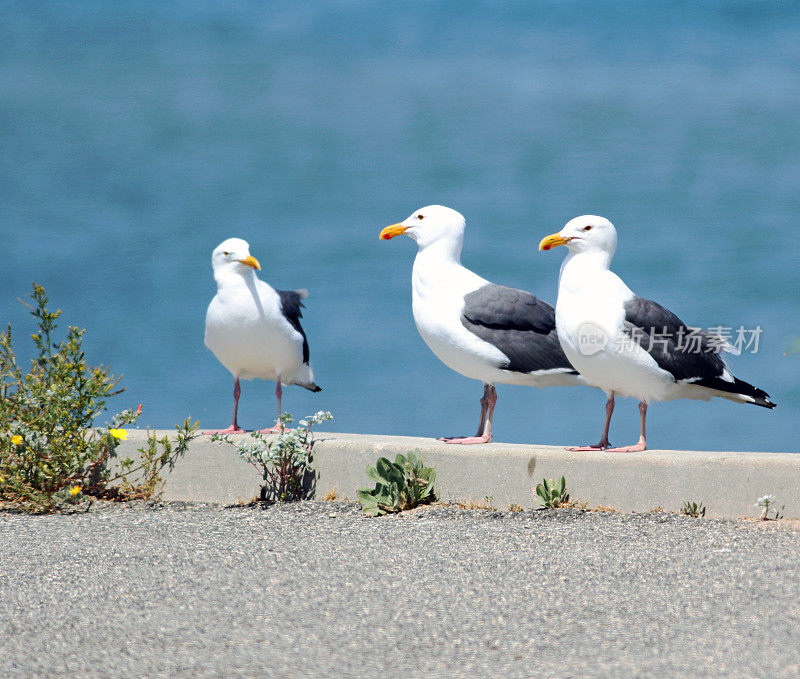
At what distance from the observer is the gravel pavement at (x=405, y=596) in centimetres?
352

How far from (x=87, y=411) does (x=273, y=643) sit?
12.9ft

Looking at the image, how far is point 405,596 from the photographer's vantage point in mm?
4332

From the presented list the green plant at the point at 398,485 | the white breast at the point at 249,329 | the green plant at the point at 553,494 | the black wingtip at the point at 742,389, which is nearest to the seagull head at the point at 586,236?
the black wingtip at the point at 742,389

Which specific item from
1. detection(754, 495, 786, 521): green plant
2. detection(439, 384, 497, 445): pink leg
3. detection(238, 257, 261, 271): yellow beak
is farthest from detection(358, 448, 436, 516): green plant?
detection(754, 495, 786, 521): green plant

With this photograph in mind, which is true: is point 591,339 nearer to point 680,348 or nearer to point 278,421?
point 680,348

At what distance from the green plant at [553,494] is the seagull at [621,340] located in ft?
1.53

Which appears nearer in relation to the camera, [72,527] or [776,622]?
[776,622]

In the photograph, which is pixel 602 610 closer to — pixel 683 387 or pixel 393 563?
pixel 393 563

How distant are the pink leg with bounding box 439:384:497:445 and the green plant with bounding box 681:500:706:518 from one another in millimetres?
1450

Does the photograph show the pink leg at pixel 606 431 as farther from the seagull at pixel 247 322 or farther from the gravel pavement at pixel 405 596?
the seagull at pixel 247 322

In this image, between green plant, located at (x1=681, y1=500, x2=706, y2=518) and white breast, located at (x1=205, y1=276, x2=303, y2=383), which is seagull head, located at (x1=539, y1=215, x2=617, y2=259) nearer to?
green plant, located at (x1=681, y1=500, x2=706, y2=518)

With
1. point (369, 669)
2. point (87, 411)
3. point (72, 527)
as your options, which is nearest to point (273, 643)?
point (369, 669)

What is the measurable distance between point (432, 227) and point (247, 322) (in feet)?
5.10

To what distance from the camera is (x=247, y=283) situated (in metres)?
7.46
